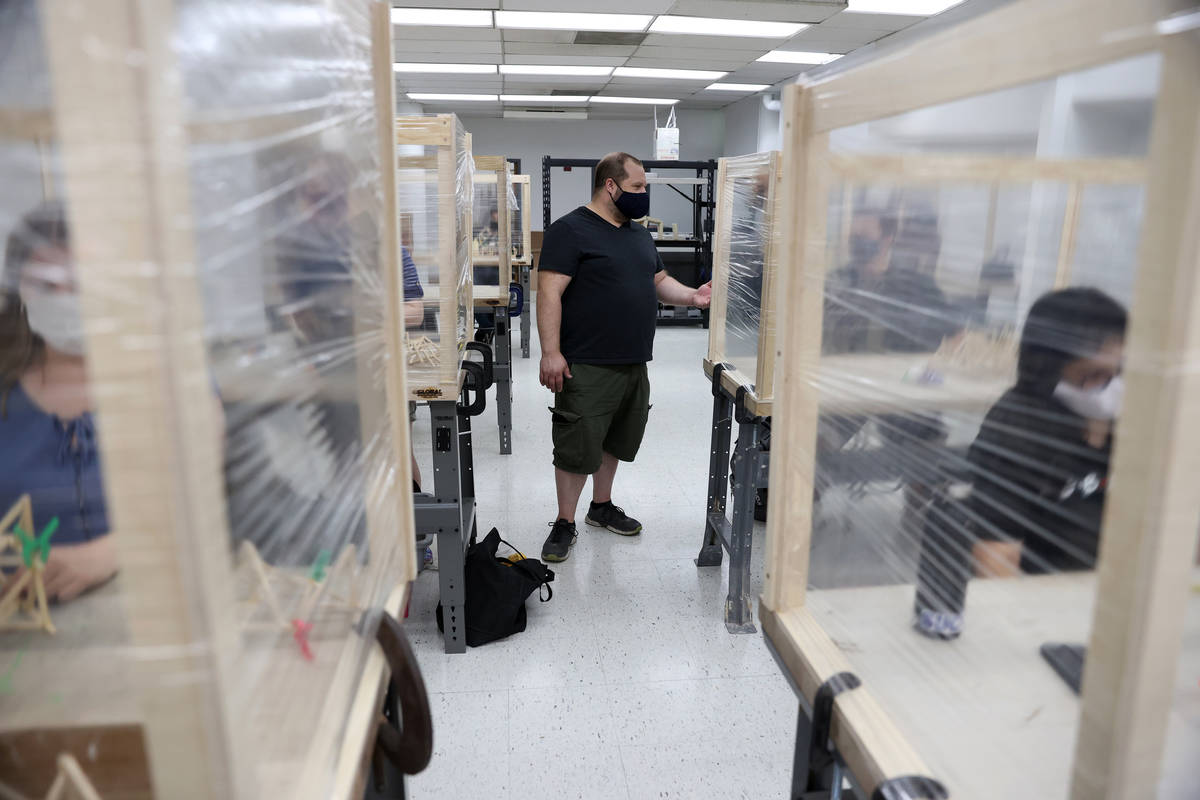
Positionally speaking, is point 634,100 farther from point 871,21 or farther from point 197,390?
point 197,390

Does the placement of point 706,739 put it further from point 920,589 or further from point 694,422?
point 694,422

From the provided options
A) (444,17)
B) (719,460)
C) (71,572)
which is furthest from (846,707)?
(444,17)

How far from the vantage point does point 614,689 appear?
1916mm

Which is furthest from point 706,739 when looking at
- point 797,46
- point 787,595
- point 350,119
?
point 797,46

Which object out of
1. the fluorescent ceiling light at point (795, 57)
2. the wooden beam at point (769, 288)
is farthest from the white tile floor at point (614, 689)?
the fluorescent ceiling light at point (795, 57)

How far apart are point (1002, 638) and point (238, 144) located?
65 cm

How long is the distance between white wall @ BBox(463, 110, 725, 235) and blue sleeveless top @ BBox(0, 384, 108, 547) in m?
10.4

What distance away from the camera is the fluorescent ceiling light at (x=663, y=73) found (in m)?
7.39

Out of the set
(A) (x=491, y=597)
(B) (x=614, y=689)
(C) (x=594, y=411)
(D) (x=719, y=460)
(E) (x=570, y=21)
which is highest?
(E) (x=570, y=21)

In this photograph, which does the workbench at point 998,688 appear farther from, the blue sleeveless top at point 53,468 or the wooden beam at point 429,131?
the wooden beam at point 429,131

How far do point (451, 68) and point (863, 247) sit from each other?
7.37 meters

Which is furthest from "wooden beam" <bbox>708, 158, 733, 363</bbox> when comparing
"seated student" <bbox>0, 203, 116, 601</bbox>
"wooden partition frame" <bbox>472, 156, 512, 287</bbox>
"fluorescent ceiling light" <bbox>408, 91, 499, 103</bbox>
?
"fluorescent ceiling light" <bbox>408, 91, 499, 103</bbox>

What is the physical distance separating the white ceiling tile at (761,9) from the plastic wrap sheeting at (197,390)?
15.9 feet

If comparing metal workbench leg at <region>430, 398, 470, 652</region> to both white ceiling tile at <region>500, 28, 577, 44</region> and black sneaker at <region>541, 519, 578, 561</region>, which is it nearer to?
black sneaker at <region>541, 519, 578, 561</region>
